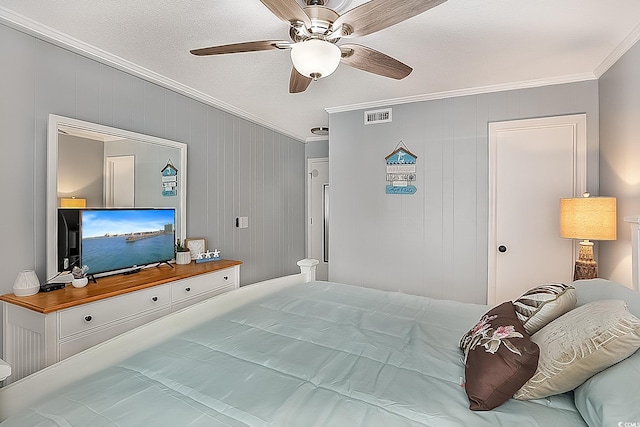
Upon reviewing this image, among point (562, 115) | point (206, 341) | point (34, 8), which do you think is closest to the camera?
point (206, 341)

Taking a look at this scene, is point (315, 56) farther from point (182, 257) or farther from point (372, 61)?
point (182, 257)

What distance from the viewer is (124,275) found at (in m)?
2.41

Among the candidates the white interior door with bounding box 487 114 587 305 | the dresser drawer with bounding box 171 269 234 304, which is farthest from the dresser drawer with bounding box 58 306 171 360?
the white interior door with bounding box 487 114 587 305

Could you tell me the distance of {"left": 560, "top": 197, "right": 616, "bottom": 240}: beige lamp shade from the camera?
7.25 ft

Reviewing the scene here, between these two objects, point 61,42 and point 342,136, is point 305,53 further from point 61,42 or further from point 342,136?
point 342,136

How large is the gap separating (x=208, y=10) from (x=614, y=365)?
2358 millimetres

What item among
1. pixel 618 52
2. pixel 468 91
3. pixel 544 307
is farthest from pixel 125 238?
pixel 618 52

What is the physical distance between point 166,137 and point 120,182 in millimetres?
617

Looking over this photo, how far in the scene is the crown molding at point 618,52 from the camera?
2044mm

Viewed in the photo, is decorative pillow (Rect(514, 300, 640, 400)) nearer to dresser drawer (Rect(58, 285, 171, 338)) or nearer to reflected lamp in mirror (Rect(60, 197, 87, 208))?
dresser drawer (Rect(58, 285, 171, 338))

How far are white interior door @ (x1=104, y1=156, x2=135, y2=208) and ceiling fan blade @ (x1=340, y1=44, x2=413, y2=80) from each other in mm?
1863

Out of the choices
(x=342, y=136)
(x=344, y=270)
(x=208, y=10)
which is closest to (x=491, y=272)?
(x=344, y=270)

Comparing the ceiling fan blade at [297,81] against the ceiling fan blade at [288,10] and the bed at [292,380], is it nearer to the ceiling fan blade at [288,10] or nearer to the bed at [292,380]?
the ceiling fan blade at [288,10]

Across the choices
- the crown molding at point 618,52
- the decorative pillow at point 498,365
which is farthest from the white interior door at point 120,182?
the crown molding at point 618,52
